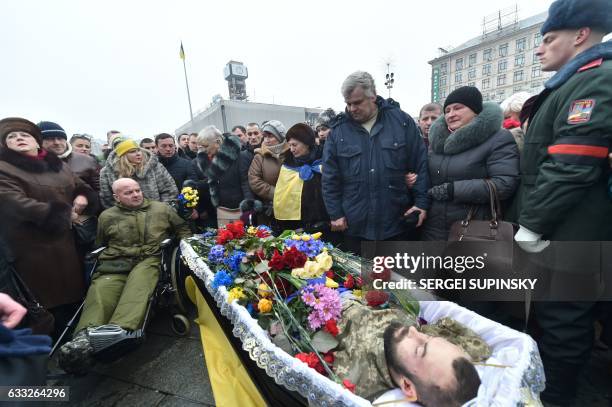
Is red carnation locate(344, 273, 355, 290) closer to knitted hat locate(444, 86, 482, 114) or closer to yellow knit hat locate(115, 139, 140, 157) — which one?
knitted hat locate(444, 86, 482, 114)

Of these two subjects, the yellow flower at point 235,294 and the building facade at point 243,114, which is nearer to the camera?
the yellow flower at point 235,294

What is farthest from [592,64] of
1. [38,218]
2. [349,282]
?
[38,218]

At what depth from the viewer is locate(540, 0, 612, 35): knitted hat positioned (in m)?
1.49

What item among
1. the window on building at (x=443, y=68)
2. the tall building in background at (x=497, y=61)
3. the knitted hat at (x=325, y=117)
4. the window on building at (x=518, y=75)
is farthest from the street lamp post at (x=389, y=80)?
the window on building at (x=443, y=68)

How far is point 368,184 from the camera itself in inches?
96.4

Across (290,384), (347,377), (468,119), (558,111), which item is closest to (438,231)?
(468,119)

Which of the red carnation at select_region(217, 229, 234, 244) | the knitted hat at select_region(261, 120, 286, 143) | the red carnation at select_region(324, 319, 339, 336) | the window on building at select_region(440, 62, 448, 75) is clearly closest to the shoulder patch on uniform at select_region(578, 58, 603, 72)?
the red carnation at select_region(324, 319, 339, 336)

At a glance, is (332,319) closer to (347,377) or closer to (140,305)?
(347,377)

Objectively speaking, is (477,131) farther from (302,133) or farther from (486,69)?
(486,69)

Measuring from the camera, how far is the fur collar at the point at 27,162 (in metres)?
2.39

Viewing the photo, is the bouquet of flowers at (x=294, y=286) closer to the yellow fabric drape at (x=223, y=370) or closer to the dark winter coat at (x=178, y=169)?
the yellow fabric drape at (x=223, y=370)

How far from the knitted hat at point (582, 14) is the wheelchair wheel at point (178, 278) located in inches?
136

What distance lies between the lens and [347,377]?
4.00ft

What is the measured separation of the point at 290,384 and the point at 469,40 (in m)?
62.1
